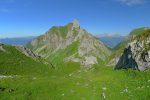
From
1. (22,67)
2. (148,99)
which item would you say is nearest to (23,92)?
(148,99)

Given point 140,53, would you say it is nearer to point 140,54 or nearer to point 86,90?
point 140,54

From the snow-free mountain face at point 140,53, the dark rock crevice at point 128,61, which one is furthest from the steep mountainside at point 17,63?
the snow-free mountain face at point 140,53

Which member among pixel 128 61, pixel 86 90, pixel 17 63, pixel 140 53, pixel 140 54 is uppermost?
pixel 140 53

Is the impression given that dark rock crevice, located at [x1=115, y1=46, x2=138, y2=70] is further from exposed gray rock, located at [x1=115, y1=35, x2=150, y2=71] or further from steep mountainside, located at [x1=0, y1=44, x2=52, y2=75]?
steep mountainside, located at [x1=0, y1=44, x2=52, y2=75]

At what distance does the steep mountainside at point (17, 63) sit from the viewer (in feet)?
407

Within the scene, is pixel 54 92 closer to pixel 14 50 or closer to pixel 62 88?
pixel 62 88

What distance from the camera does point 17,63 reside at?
134000mm

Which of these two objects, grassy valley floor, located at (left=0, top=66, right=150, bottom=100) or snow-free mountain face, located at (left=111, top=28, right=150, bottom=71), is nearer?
grassy valley floor, located at (left=0, top=66, right=150, bottom=100)

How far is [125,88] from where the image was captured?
49.5 m

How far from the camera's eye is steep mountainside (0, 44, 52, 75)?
124 metres

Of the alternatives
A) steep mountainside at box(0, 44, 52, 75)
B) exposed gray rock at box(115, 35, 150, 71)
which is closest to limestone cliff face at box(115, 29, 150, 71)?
exposed gray rock at box(115, 35, 150, 71)

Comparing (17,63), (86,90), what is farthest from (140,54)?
(17,63)

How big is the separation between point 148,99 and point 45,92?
25.8 m

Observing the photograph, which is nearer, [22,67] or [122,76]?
[122,76]
